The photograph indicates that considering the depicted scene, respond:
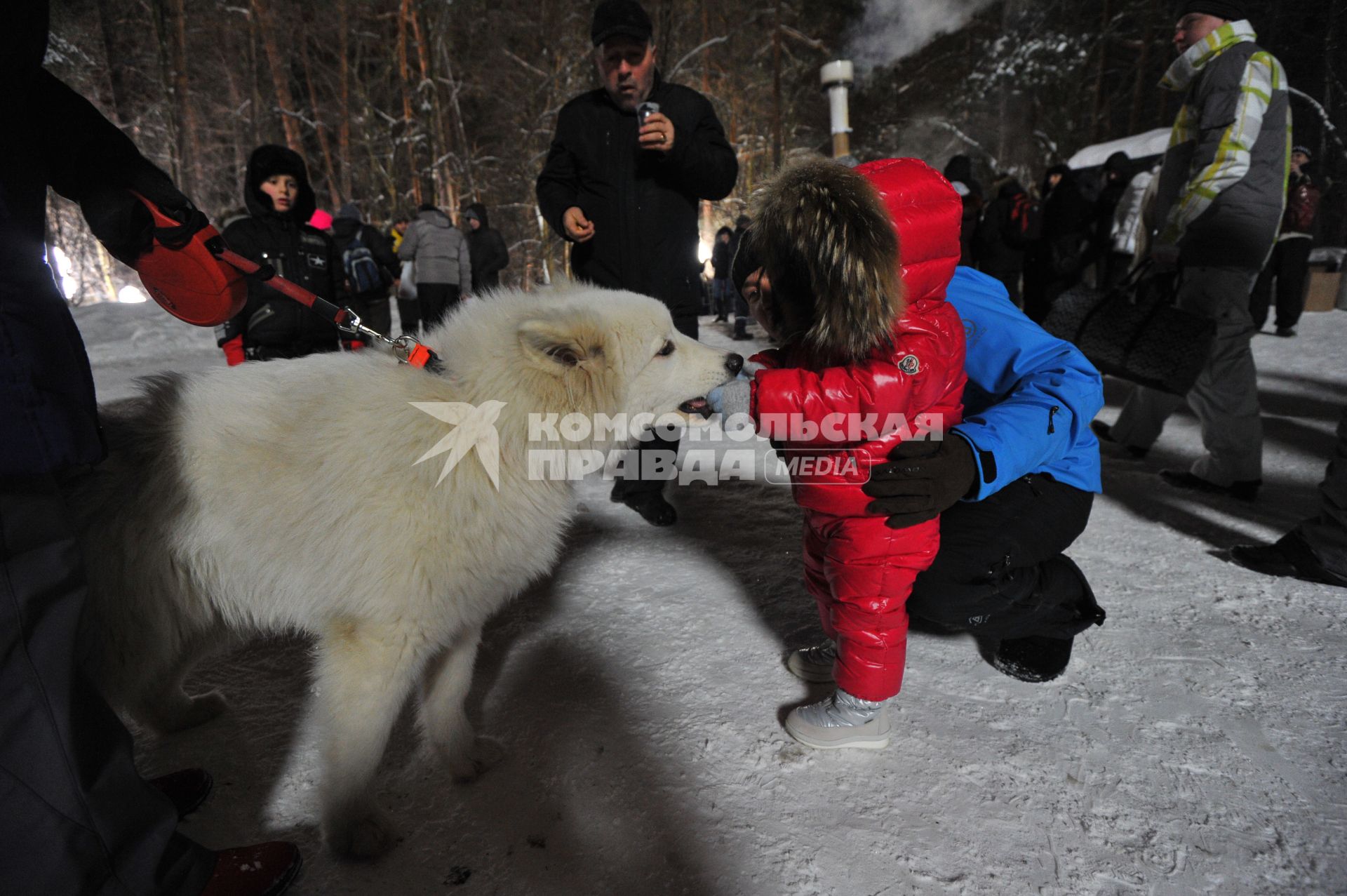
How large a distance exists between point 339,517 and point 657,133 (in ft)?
7.37

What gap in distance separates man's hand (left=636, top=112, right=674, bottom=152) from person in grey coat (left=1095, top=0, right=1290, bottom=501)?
9.29 ft

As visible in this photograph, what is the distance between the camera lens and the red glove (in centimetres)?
375

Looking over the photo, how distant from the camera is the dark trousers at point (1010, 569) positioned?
6.36ft

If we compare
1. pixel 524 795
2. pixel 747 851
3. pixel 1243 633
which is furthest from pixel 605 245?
pixel 1243 633

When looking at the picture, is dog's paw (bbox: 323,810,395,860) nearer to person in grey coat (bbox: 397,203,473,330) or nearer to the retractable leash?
the retractable leash

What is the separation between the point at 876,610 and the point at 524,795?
45.0 inches

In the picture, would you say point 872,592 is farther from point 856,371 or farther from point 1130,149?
point 1130,149

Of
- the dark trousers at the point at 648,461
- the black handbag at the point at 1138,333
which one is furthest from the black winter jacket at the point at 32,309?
the black handbag at the point at 1138,333

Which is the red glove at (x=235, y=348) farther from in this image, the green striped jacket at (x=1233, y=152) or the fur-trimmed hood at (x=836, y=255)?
the green striped jacket at (x=1233, y=152)

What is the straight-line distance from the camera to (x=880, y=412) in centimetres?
156

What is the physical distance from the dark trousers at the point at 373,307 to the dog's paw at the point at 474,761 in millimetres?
5618

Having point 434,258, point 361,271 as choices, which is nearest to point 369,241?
point 434,258

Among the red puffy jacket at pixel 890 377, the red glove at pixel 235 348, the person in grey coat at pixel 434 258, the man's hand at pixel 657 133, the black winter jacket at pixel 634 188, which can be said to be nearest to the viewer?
the red puffy jacket at pixel 890 377

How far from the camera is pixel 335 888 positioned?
1406 millimetres
